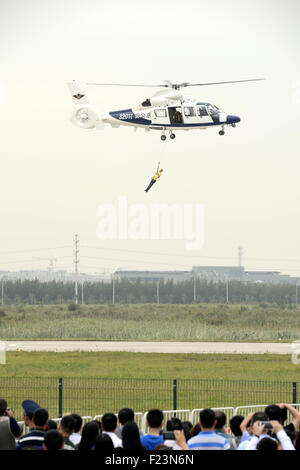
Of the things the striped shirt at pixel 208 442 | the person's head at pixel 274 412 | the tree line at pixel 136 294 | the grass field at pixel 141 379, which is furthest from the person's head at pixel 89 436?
the tree line at pixel 136 294

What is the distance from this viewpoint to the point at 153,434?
45.2 feet

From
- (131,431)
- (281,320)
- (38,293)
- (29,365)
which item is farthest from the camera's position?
(38,293)

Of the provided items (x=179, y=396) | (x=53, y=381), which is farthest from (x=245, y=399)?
(x=53, y=381)

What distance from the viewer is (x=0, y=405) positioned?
15.3m

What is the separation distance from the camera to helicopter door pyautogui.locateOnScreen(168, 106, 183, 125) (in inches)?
2184

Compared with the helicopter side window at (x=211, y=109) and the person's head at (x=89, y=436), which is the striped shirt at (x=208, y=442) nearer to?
the person's head at (x=89, y=436)

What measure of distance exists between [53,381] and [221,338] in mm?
35896

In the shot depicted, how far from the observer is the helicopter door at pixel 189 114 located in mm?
55594

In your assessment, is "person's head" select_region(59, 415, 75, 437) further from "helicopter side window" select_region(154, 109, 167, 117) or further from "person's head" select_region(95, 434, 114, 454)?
"helicopter side window" select_region(154, 109, 167, 117)

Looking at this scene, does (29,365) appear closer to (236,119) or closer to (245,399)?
(245,399)

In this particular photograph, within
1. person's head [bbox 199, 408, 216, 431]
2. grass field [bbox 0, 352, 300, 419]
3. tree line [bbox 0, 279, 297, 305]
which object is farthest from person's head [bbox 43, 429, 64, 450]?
tree line [bbox 0, 279, 297, 305]

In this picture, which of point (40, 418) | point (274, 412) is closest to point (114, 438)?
point (40, 418)

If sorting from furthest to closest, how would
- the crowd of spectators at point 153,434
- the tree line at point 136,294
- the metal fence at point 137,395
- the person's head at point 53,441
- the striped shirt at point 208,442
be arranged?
1. the tree line at point 136,294
2. the metal fence at point 137,395
3. the striped shirt at point 208,442
4. the crowd of spectators at point 153,434
5. the person's head at point 53,441
